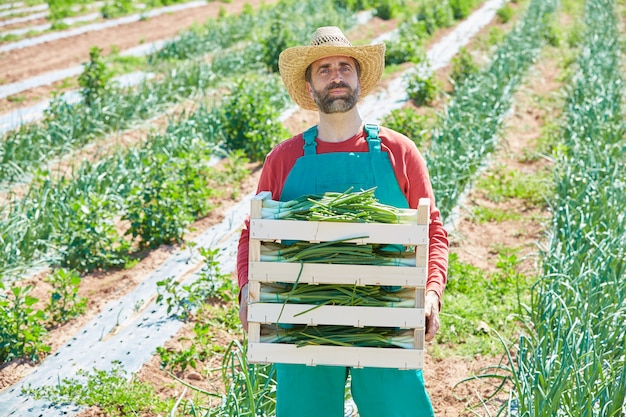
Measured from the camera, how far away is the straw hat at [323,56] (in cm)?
251

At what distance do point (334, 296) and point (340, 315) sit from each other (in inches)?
2.1

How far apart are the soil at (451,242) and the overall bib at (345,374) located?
3.16ft

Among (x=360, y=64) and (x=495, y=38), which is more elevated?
(x=360, y=64)

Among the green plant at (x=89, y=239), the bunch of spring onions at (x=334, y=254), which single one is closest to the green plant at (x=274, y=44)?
the green plant at (x=89, y=239)

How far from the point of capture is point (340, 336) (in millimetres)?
2242

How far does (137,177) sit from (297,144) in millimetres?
3455

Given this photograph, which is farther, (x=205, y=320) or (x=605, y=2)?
(x=605, y=2)

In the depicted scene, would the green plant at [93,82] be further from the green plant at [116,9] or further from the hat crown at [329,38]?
the green plant at [116,9]

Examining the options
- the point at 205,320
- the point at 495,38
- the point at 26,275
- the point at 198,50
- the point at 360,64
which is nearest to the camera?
the point at 360,64

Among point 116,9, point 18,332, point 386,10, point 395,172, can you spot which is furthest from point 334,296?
point 386,10

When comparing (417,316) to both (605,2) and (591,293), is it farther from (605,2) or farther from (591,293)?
(605,2)

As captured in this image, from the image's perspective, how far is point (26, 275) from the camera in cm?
472

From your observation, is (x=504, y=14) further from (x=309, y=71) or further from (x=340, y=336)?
(x=340, y=336)

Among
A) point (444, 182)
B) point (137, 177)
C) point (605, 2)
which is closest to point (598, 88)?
point (444, 182)
